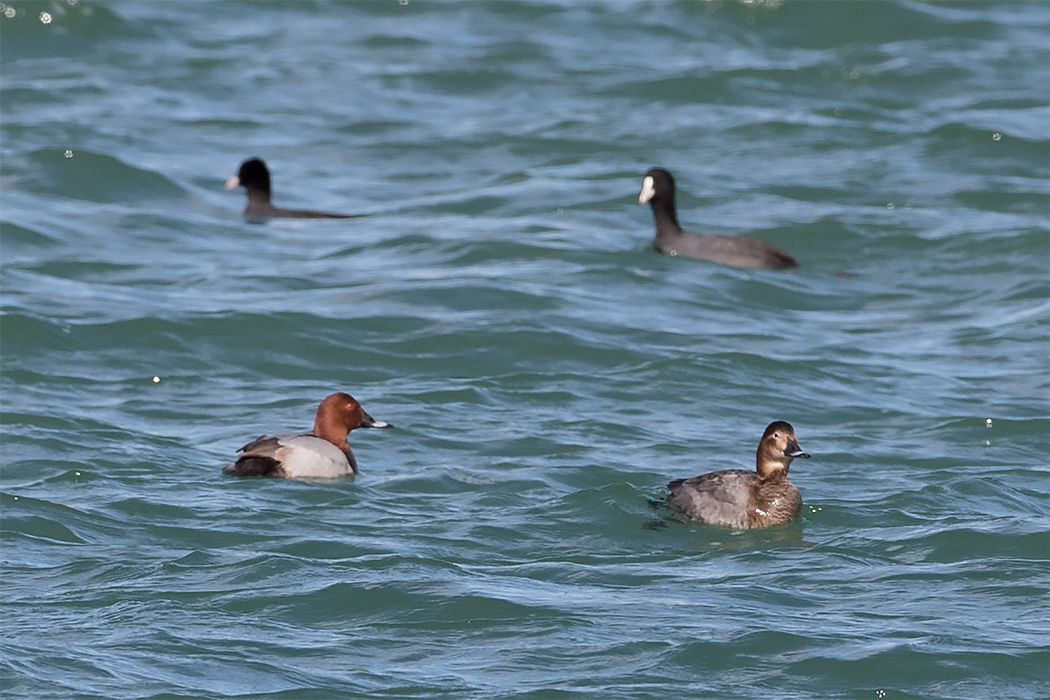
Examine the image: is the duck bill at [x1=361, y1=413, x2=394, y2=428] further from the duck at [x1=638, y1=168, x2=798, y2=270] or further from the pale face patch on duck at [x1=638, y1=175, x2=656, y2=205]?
the pale face patch on duck at [x1=638, y1=175, x2=656, y2=205]

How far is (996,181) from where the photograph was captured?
18.8 m

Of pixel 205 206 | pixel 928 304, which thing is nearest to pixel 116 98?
pixel 205 206

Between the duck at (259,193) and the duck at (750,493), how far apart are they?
8.56 m

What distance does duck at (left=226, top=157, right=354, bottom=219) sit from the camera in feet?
57.3

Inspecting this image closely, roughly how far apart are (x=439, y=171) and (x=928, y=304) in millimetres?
6103

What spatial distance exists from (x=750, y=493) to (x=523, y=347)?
393cm

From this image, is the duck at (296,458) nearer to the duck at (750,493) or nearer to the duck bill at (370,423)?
the duck bill at (370,423)

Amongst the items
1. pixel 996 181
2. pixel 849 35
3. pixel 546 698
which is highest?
pixel 849 35

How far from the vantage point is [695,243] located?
16.0 metres

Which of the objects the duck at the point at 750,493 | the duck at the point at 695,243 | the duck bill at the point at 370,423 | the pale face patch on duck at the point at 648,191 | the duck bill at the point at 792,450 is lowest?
the duck at the point at 750,493

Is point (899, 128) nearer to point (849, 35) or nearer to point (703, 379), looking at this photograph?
point (849, 35)

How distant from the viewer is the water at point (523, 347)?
790 centimetres

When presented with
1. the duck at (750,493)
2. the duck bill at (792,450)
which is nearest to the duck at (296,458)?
the duck at (750,493)

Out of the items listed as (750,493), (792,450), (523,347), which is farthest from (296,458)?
(523,347)
